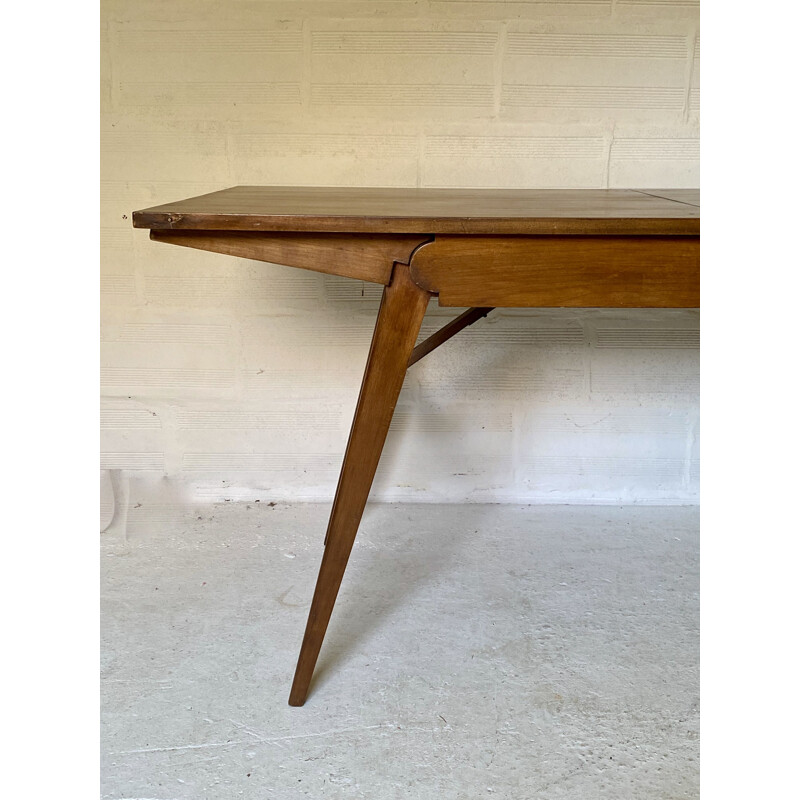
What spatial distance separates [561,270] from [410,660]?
2.17 feet

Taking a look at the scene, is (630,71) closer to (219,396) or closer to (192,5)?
(192,5)

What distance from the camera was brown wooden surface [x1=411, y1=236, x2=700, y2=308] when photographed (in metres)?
0.95

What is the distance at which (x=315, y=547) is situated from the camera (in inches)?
68.0

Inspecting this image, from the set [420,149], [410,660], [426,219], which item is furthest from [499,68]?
[410,660]

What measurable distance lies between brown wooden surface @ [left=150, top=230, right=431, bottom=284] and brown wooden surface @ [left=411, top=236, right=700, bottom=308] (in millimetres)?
32

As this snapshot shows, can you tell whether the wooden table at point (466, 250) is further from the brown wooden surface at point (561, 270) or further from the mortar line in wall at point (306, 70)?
the mortar line in wall at point (306, 70)

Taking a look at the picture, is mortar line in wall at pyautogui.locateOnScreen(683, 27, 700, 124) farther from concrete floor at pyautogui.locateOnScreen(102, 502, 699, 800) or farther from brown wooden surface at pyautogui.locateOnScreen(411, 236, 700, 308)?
brown wooden surface at pyautogui.locateOnScreen(411, 236, 700, 308)

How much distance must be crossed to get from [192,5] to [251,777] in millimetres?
1592

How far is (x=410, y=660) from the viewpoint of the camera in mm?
1261

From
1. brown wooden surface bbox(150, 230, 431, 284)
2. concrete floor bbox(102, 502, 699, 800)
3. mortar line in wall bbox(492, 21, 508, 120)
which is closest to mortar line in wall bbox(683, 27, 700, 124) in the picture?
mortar line in wall bbox(492, 21, 508, 120)

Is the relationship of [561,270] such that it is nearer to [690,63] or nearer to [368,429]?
[368,429]

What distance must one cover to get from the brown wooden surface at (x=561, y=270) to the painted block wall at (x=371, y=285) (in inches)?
38.2

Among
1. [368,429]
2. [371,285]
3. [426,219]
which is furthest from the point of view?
[371,285]

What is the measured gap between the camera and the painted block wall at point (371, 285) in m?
1.81
